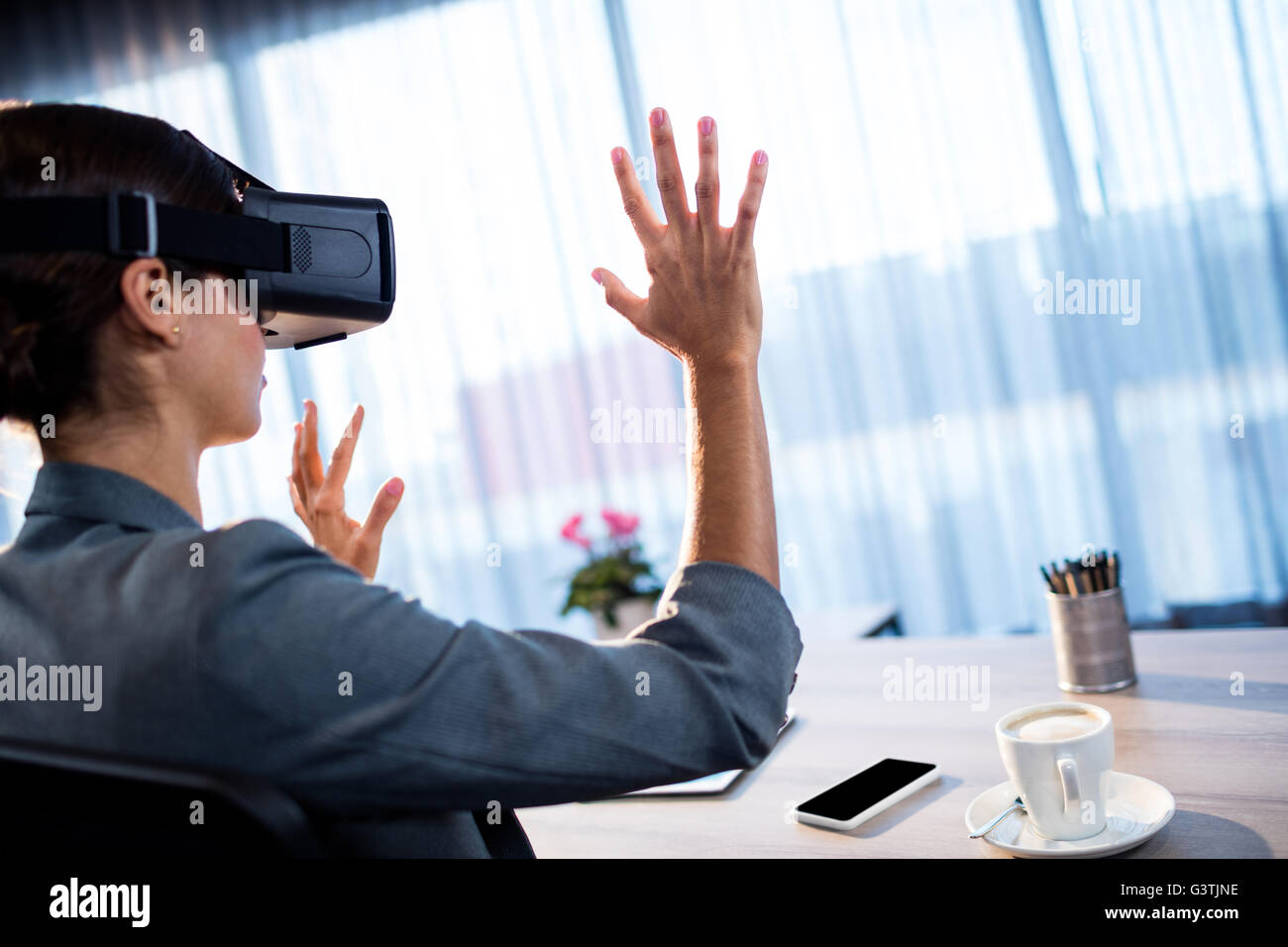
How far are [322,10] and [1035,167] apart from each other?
2.52 metres

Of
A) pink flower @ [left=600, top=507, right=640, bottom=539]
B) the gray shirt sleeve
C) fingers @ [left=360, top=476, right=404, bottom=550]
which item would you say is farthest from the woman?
pink flower @ [left=600, top=507, right=640, bottom=539]

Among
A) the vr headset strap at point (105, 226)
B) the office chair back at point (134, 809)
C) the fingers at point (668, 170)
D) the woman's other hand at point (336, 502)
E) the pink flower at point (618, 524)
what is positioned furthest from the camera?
the pink flower at point (618, 524)

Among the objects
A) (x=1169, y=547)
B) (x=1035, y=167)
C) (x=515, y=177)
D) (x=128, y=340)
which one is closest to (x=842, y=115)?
(x=1035, y=167)

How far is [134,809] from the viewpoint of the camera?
1.74 ft

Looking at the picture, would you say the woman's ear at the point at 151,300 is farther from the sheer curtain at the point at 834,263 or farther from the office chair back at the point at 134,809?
the sheer curtain at the point at 834,263

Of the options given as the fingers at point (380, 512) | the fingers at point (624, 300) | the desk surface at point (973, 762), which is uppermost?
the fingers at point (624, 300)

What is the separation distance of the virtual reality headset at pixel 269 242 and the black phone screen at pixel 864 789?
25.3 inches

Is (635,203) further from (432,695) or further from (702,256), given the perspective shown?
(432,695)

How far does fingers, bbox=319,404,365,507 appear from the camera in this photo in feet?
3.70

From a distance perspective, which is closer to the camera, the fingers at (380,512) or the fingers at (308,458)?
the fingers at (380,512)

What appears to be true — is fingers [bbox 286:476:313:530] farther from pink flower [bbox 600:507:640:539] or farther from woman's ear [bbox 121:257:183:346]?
pink flower [bbox 600:507:640:539]

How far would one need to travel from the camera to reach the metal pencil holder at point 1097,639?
117 centimetres

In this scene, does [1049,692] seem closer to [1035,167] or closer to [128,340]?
[128,340]

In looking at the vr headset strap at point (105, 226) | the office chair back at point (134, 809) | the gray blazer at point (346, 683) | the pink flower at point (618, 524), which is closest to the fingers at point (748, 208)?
the gray blazer at point (346, 683)
